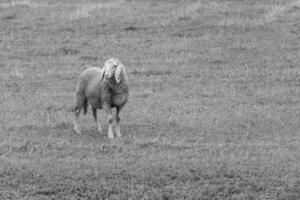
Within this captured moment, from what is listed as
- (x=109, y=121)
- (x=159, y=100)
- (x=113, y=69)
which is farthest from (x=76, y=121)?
(x=159, y=100)

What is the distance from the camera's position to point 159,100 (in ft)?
53.9

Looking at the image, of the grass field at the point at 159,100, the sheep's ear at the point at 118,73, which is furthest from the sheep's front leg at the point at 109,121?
the sheep's ear at the point at 118,73

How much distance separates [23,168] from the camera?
432 inches

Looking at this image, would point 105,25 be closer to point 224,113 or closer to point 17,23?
point 17,23

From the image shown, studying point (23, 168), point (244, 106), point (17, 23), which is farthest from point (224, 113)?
point (17, 23)

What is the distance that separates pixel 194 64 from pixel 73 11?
7.68 meters

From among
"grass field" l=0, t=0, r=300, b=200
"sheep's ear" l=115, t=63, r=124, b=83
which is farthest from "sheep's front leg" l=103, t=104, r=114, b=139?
"sheep's ear" l=115, t=63, r=124, b=83

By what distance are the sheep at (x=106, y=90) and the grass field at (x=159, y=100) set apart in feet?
1.20

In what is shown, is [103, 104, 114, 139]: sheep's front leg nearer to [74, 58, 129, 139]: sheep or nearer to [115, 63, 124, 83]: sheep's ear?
[74, 58, 129, 139]: sheep

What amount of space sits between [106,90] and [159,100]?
311 centimetres

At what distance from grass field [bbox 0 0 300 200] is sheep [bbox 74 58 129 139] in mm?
365

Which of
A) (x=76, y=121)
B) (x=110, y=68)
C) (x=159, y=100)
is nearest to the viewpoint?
(x=110, y=68)

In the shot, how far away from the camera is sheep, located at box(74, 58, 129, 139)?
13281mm

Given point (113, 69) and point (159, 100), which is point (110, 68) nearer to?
point (113, 69)
